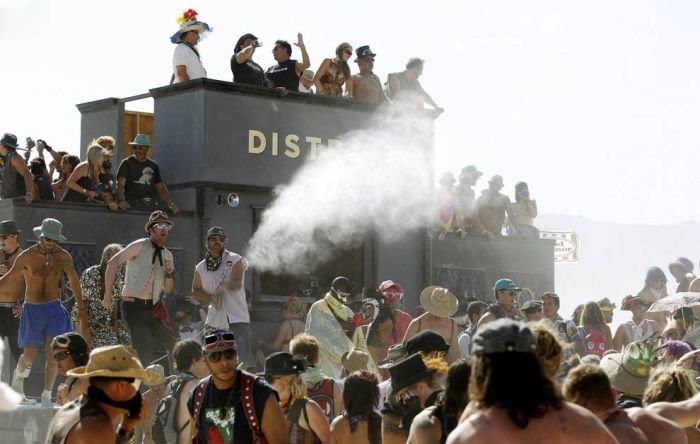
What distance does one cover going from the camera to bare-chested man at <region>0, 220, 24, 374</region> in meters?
13.0

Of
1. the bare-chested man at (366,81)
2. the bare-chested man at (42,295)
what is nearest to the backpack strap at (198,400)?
the bare-chested man at (42,295)

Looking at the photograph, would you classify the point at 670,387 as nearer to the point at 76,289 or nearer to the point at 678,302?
the point at 678,302

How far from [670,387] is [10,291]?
24.0ft

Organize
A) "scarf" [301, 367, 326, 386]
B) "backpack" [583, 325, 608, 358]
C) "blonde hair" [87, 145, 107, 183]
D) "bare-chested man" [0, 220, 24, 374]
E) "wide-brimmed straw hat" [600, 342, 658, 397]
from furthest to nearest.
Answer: "blonde hair" [87, 145, 107, 183] < "backpack" [583, 325, 608, 358] < "bare-chested man" [0, 220, 24, 374] < "scarf" [301, 367, 326, 386] < "wide-brimmed straw hat" [600, 342, 658, 397]

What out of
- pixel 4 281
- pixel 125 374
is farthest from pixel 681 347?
pixel 4 281

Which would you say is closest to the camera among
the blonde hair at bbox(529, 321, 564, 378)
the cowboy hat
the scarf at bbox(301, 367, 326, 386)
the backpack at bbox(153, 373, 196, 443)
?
the blonde hair at bbox(529, 321, 564, 378)

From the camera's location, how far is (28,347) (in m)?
12.7

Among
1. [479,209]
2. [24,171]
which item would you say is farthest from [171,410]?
[479,209]

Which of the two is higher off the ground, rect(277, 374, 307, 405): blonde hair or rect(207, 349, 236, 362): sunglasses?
rect(207, 349, 236, 362): sunglasses

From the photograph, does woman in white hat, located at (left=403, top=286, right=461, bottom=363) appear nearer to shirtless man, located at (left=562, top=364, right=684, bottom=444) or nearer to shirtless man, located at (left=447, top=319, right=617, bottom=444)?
shirtless man, located at (left=562, top=364, right=684, bottom=444)

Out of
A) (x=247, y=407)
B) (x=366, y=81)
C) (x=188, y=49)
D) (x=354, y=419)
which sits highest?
(x=188, y=49)

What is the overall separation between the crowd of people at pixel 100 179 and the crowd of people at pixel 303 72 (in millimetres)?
1258

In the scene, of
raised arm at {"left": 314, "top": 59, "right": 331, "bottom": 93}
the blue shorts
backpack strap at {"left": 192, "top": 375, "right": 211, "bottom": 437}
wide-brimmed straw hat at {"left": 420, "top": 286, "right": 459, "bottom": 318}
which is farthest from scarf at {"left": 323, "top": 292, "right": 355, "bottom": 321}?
backpack strap at {"left": 192, "top": 375, "right": 211, "bottom": 437}

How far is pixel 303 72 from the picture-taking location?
58.3ft
